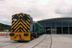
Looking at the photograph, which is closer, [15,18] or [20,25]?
[20,25]

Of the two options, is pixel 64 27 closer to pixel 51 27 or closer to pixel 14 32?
pixel 51 27

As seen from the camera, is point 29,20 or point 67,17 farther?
point 67,17

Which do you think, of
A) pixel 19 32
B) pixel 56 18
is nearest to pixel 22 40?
pixel 19 32

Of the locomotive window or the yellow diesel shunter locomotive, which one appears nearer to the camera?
the yellow diesel shunter locomotive

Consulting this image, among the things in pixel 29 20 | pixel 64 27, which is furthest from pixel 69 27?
pixel 29 20

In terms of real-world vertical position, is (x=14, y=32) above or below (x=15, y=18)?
below

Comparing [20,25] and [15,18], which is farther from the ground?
[15,18]

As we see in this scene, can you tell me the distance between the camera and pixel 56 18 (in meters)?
102

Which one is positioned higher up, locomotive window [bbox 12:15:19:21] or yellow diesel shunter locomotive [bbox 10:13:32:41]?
locomotive window [bbox 12:15:19:21]

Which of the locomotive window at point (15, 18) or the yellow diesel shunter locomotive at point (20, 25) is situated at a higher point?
the locomotive window at point (15, 18)

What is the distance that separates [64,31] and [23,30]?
81.6m

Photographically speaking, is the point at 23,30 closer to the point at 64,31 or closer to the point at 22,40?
the point at 22,40

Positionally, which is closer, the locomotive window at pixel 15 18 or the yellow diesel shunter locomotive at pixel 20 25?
the yellow diesel shunter locomotive at pixel 20 25

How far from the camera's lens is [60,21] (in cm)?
10188
